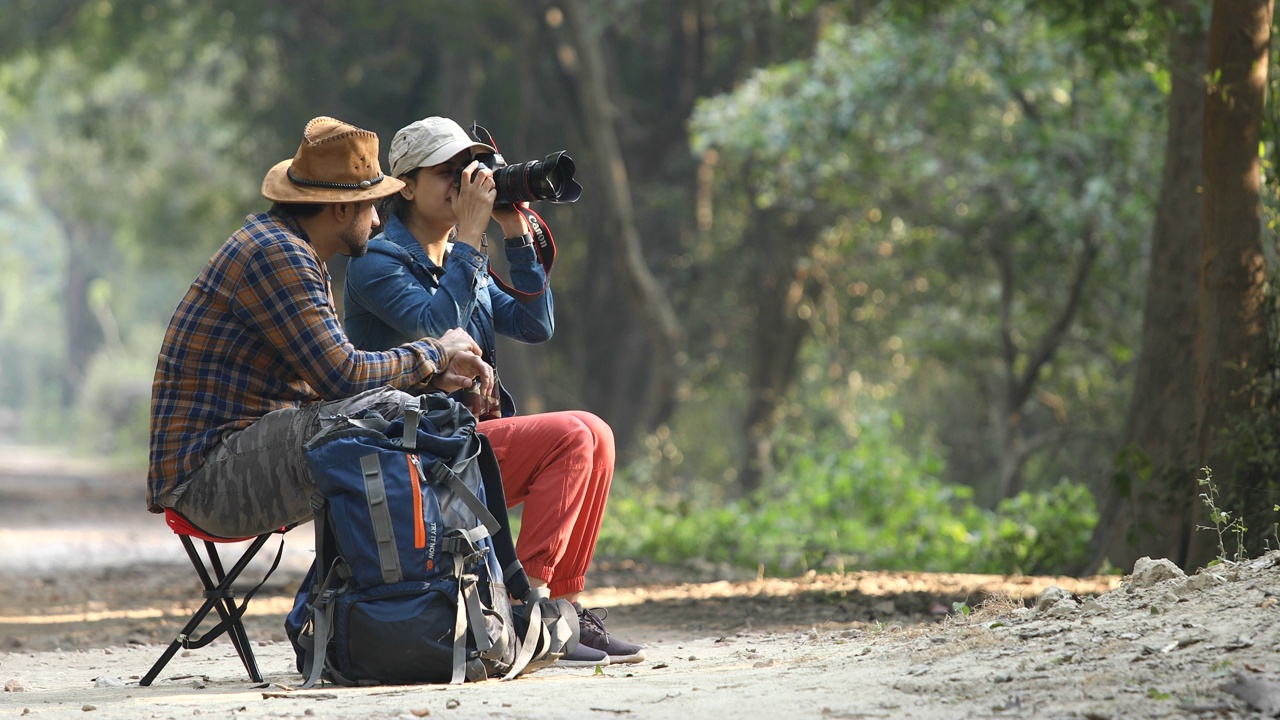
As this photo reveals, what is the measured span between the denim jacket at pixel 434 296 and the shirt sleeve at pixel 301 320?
0.31m

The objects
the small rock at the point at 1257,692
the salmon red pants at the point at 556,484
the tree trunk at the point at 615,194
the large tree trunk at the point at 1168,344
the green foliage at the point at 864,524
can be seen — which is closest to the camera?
the small rock at the point at 1257,692

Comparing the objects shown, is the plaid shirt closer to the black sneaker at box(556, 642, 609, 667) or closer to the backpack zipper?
the backpack zipper

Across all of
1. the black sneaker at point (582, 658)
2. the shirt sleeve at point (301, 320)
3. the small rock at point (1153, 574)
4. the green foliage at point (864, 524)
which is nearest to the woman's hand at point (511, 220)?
the shirt sleeve at point (301, 320)

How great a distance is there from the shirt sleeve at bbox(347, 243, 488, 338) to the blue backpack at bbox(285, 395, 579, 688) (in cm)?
40

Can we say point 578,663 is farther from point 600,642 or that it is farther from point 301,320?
point 301,320

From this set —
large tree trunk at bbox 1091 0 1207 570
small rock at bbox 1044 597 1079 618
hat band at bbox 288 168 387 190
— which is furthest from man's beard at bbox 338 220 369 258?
large tree trunk at bbox 1091 0 1207 570

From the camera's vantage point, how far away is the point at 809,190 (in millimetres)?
15406

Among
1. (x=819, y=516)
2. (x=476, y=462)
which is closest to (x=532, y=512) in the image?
(x=476, y=462)

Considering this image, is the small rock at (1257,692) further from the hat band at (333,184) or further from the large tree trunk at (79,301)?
the large tree trunk at (79,301)

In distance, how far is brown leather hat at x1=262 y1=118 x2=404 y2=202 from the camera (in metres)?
4.35

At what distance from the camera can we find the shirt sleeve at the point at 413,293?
4.53 metres

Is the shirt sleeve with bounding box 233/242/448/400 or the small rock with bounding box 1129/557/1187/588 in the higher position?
the shirt sleeve with bounding box 233/242/448/400

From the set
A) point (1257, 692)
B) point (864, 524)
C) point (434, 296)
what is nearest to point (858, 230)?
point (864, 524)

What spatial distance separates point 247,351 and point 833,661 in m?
1.95
